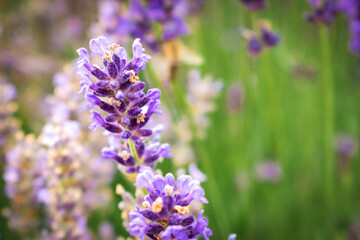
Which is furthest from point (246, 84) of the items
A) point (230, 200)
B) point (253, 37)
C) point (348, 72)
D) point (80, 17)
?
point (80, 17)

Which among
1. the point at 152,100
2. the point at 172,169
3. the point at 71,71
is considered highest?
the point at 71,71

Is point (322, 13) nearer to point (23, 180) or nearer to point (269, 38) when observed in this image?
point (269, 38)

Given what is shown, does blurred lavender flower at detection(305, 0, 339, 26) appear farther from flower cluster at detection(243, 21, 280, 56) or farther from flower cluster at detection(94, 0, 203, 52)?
flower cluster at detection(94, 0, 203, 52)

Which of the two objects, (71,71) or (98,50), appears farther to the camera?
(71,71)

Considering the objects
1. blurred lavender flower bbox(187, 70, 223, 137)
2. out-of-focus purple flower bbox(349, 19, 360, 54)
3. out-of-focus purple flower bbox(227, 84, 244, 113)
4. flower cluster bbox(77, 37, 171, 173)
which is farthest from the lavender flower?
flower cluster bbox(77, 37, 171, 173)

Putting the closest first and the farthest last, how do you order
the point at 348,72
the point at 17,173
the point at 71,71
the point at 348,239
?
1. the point at 17,173
2. the point at 71,71
3. the point at 348,239
4. the point at 348,72

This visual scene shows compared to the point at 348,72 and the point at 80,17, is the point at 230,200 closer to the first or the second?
the point at 348,72
